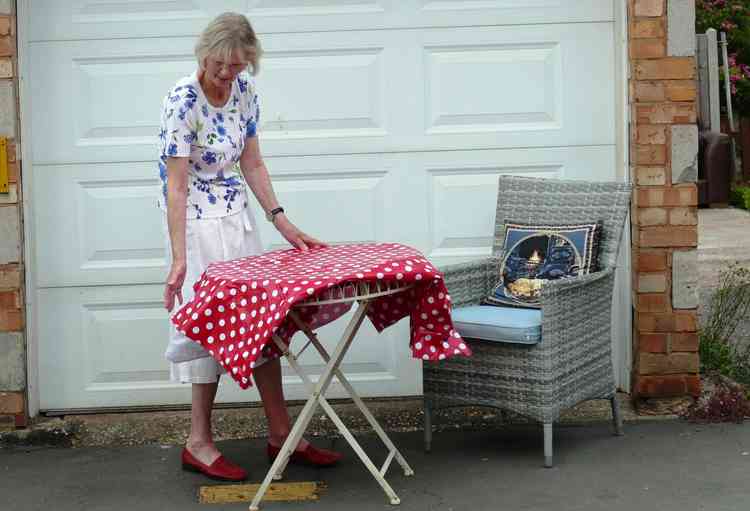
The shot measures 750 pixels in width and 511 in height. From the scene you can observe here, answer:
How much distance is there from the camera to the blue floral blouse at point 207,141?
14.6ft

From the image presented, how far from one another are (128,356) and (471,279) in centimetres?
168

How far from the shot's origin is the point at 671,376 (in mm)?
5551

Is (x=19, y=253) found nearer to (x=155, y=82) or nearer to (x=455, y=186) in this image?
(x=155, y=82)

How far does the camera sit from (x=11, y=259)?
18.0 feet

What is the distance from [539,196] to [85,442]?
89.8 inches

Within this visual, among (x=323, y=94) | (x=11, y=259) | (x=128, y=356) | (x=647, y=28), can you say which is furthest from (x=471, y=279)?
(x=11, y=259)

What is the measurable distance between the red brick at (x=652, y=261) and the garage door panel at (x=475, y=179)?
0.41m

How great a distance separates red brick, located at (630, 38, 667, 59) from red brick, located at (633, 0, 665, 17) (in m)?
0.11

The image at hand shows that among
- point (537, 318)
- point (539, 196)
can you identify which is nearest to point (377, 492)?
point (537, 318)

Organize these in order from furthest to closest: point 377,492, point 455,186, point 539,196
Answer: point 455,186, point 539,196, point 377,492

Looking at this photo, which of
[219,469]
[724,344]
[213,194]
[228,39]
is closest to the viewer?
[228,39]

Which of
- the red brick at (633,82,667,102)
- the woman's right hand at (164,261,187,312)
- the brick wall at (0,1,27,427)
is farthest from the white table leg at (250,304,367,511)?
the red brick at (633,82,667,102)

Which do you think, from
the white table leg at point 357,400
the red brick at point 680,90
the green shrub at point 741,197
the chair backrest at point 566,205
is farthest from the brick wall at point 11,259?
the green shrub at point 741,197

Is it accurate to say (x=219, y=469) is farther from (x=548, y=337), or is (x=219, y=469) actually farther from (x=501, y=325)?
(x=548, y=337)
